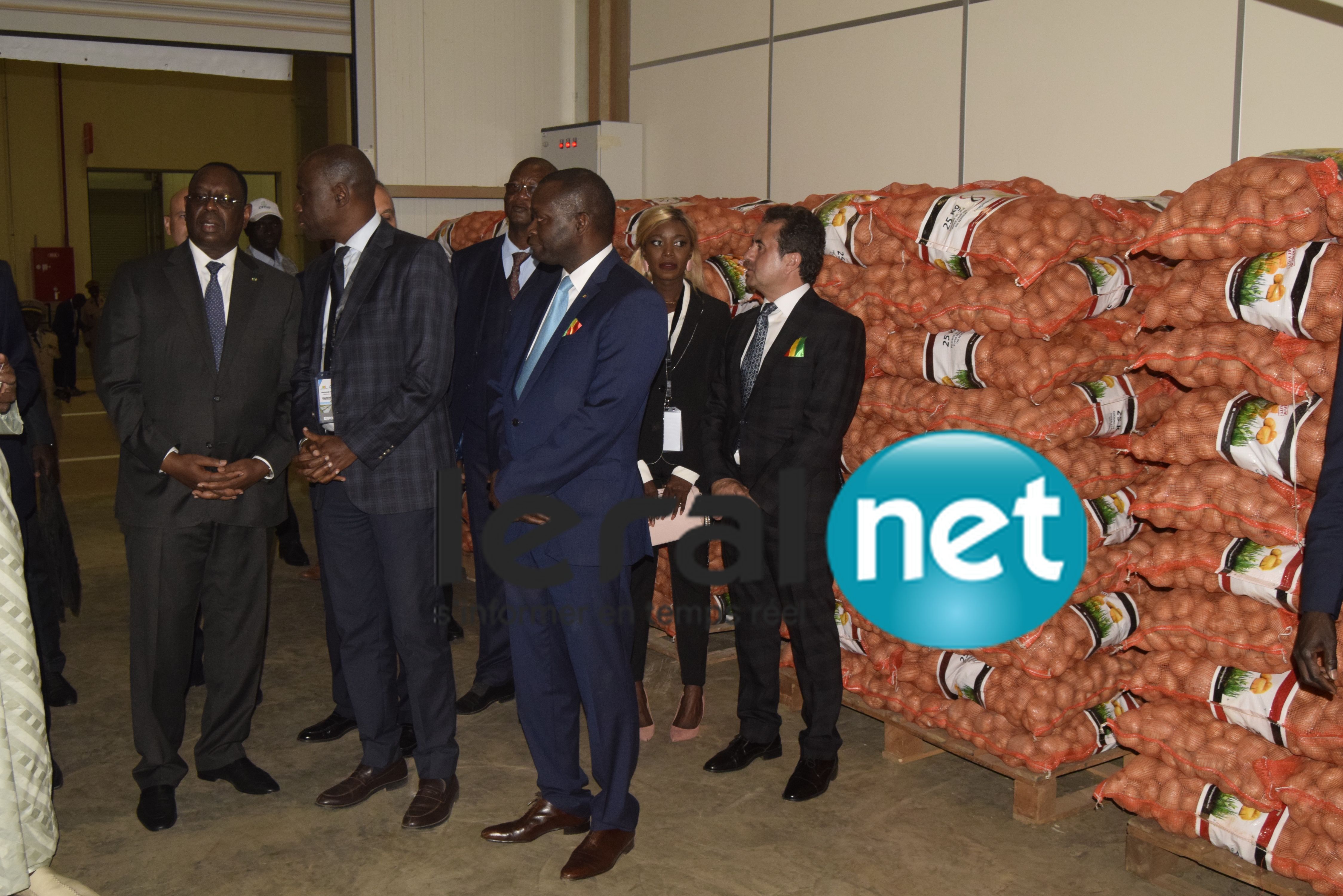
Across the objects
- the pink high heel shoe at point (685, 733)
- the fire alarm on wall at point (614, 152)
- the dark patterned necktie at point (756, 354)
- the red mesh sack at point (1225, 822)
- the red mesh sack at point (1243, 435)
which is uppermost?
the fire alarm on wall at point (614, 152)

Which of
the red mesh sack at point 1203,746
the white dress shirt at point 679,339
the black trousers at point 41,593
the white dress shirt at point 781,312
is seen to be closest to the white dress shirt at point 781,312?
the white dress shirt at point 781,312

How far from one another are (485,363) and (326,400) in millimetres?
1008

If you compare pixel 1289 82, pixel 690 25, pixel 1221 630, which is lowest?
pixel 1221 630

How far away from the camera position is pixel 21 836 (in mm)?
2359

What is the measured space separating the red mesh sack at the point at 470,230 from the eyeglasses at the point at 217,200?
91.5 inches

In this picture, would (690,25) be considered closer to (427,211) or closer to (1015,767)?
(427,211)

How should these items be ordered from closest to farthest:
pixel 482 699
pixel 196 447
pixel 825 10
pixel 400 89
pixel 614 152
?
pixel 196 447
pixel 482 699
pixel 825 10
pixel 614 152
pixel 400 89

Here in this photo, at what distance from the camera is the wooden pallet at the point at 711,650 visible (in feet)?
15.5

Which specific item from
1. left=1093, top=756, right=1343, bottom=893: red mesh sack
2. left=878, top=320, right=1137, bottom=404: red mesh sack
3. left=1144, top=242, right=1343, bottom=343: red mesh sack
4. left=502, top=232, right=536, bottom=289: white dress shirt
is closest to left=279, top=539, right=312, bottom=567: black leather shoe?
left=502, top=232, right=536, bottom=289: white dress shirt

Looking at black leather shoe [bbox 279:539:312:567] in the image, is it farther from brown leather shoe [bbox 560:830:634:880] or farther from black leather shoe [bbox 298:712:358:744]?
brown leather shoe [bbox 560:830:634:880]

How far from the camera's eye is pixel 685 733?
3.97 metres

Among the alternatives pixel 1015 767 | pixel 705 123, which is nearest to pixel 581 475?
pixel 1015 767

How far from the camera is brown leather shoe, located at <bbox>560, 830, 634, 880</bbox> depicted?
9.77 feet

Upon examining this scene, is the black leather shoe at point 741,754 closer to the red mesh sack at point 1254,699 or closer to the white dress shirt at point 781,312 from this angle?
the red mesh sack at point 1254,699
